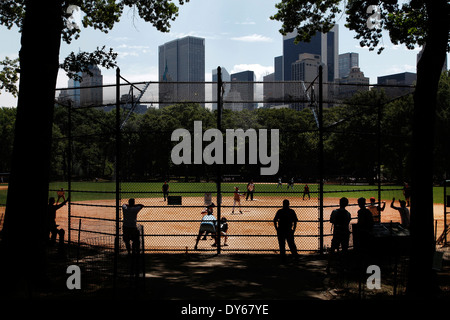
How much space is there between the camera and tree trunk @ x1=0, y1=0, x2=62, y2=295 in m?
7.44

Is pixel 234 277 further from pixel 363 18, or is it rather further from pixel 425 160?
pixel 363 18

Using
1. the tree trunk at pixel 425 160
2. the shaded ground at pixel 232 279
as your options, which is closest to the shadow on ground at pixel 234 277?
the shaded ground at pixel 232 279

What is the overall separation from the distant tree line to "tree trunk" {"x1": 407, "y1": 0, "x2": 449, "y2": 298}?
364 cm

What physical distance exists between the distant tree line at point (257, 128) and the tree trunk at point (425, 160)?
11.9ft

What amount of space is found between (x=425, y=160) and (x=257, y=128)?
1131 cm

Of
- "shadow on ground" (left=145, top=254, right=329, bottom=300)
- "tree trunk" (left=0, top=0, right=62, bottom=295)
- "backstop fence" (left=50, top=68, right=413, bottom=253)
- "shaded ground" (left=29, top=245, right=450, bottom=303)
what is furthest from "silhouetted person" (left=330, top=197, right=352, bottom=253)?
"tree trunk" (left=0, top=0, right=62, bottom=295)

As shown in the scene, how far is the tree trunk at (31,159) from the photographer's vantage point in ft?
24.4

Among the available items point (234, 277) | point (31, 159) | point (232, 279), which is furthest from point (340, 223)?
point (31, 159)

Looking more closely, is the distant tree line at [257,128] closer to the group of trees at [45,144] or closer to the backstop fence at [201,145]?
the backstop fence at [201,145]

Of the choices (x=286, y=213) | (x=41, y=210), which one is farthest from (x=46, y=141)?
(x=286, y=213)

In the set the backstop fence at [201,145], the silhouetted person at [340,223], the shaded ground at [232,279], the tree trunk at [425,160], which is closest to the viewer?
the tree trunk at [425,160]

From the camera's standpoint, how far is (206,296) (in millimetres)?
7227

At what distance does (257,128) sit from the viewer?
18219mm

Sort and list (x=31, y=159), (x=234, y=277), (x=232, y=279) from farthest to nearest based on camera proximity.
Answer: (x=234, y=277)
(x=232, y=279)
(x=31, y=159)
